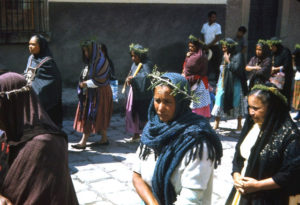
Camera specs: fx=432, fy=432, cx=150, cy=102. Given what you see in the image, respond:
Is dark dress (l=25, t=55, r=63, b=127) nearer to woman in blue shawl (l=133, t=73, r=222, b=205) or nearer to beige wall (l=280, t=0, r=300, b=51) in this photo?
woman in blue shawl (l=133, t=73, r=222, b=205)

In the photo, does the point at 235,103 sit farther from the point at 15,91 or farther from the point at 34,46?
the point at 15,91

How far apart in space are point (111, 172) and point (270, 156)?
3.36 meters

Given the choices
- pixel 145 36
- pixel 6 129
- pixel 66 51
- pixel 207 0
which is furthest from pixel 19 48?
pixel 6 129

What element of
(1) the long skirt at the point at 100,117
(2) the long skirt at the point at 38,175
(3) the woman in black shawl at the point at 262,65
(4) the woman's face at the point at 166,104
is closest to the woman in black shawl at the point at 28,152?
(2) the long skirt at the point at 38,175

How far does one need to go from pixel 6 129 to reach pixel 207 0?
33.5 feet

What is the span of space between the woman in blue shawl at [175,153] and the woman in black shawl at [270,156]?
0.74m

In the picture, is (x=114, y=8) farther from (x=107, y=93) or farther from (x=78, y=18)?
(x=107, y=93)

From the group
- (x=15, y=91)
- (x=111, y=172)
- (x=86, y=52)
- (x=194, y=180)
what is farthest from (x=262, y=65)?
(x=15, y=91)

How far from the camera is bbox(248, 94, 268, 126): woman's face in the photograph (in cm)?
348

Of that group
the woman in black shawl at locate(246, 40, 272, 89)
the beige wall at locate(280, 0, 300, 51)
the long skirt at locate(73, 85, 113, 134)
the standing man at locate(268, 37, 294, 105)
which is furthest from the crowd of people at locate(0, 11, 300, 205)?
the beige wall at locate(280, 0, 300, 51)

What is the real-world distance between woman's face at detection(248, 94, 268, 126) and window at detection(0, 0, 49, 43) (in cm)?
756

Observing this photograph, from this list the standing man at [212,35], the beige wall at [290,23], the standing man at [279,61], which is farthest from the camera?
the beige wall at [290,23]

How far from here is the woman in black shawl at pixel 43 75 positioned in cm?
662

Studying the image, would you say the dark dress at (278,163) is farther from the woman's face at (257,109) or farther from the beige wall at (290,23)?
the beige wall at (290,23)
